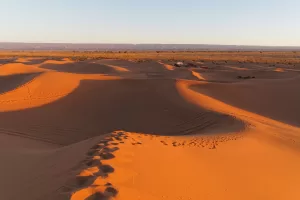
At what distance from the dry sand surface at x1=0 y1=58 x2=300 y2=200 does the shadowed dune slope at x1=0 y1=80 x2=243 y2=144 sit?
41 mm

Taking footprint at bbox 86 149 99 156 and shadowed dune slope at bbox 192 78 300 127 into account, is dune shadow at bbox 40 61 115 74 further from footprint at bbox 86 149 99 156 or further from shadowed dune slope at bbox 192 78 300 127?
footprint at bbox 86 149 99 156

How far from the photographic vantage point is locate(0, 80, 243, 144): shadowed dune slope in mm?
10125

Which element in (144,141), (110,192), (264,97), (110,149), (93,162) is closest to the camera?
(110,192)

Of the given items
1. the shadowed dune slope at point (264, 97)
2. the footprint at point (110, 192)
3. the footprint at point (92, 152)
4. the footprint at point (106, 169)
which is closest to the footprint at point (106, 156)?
the footprint at point (92, 152)

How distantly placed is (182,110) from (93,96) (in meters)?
4.55

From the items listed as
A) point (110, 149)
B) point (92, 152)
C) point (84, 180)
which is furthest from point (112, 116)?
point (84, 180)

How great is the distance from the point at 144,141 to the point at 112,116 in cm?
539

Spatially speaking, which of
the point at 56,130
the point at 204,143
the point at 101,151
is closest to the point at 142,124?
the point at 56,130

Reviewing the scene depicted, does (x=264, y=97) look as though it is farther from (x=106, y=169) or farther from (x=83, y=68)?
(x=83, y=68)

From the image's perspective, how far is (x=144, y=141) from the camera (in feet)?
21.8

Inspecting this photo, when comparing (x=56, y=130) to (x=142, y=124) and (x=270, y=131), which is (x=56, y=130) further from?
(x=270, y=131)

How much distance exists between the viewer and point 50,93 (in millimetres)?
14625

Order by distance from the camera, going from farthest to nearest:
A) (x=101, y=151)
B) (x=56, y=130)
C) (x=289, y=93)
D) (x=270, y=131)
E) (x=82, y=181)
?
1. (x=289, y=93)
2. (x=56, y=130)
3. (x=270, y=131)
4. (x=101, y=151)
5. (x=82, y=181)

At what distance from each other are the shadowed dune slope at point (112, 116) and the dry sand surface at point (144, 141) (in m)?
0.04
